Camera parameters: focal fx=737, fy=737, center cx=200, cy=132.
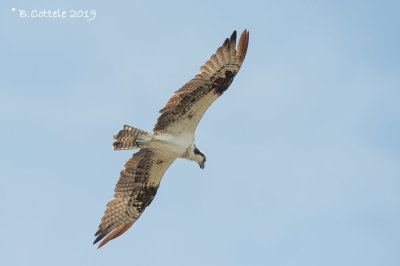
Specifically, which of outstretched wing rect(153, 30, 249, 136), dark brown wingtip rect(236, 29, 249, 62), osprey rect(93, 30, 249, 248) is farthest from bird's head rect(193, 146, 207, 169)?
dark brown wingtip rect(236, 29, 249, 62)

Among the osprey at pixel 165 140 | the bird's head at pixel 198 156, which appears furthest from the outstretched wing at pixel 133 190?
the bird's head at pixel 198 156

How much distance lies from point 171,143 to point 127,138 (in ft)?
2.89

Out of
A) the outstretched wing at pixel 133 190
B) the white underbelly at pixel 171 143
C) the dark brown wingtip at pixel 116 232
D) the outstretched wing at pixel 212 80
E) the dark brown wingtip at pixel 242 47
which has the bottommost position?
the dark brown wingtip at pixel 116 232

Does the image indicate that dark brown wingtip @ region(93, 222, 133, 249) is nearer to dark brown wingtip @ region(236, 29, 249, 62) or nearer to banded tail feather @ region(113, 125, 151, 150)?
banded tail feather @ region(113, 125, 151, 150)

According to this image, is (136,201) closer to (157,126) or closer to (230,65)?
(157,126)

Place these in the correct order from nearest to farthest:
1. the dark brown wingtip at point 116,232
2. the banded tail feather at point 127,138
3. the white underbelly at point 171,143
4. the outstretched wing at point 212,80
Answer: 1. the outstretched wing at point 212,80
2. the banded tail feather at point 127,138
3. the white underbelly at point 171,143
4. the dark brown wingtip at point 116,232

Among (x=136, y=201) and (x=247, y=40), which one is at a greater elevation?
(x=247, y=40)

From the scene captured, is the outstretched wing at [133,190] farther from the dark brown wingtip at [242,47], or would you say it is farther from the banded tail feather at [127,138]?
the dark brown wingtip at [242,47]

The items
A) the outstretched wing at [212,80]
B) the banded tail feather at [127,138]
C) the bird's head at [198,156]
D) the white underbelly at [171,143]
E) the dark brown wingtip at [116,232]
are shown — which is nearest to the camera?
the outstretched wing at [212,80]

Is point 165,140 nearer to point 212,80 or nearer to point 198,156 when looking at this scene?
point 198,156

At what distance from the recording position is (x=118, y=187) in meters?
14.9

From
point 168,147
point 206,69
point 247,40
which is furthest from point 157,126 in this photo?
point 247,40

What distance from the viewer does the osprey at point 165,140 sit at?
13.4 meters

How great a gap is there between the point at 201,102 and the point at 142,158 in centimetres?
193
